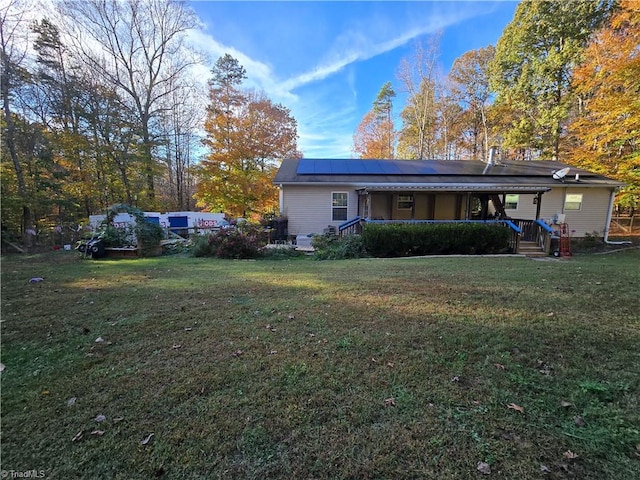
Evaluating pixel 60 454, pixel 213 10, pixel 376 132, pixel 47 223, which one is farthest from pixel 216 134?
pixel 60 454

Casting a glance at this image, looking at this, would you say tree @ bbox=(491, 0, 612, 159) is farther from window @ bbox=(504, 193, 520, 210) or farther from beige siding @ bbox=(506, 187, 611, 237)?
window @ bbox=(504, 193, 520, 210)

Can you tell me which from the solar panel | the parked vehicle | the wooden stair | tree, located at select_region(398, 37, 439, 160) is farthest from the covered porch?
tree, located at select_region(398, 37, 439, 160)

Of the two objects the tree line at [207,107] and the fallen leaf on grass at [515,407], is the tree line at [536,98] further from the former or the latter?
the fallen leaf on grass at [515,407]

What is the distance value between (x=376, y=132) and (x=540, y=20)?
42.2 ft

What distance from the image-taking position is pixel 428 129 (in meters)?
23.6

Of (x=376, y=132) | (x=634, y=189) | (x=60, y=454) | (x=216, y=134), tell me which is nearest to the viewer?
(x=60, y=454)

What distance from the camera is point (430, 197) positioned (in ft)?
43.0

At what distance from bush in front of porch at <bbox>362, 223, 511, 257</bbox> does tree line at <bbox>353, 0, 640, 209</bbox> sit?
8031mm

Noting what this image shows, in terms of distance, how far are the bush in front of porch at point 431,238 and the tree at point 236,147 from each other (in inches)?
422

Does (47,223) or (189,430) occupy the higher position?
(47,223)

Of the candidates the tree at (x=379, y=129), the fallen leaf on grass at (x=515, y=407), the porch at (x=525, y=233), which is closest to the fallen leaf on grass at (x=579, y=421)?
the fallen leaf on grass at (x=515, y=407)

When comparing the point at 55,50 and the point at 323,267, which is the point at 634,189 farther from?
the point at 55,50

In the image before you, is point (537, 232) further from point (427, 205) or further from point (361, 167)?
point (361, 167)

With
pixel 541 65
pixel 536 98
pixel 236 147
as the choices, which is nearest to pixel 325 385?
pixel 236 147
